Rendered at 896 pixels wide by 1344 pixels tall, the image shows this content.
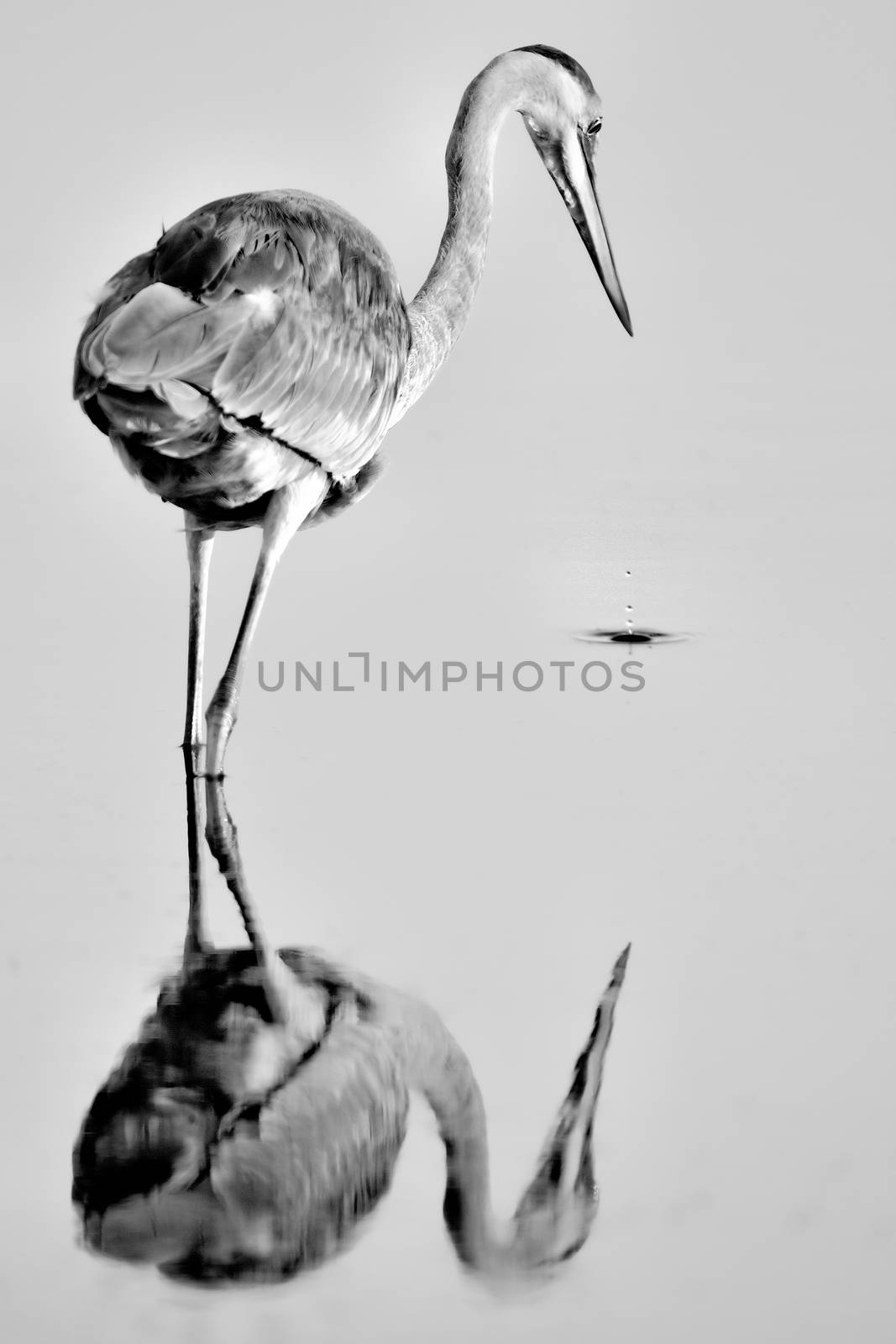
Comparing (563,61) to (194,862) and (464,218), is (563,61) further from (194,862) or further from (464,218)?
(194,862)

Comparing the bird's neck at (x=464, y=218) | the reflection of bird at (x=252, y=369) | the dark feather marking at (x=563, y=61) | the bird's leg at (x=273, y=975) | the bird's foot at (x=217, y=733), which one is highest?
the dark feather marking at (x=563, y=61)

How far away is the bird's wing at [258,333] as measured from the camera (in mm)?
4320

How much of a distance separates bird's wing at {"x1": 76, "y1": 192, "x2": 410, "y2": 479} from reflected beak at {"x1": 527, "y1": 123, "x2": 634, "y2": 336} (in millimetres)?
963

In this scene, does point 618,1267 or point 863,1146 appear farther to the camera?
point 863,1146

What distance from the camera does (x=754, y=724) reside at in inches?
205

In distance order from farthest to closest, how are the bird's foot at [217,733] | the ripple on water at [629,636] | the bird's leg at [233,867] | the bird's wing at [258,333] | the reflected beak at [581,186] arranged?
the ripple on water at [629,636], the reflected beak at [581,186], the bird's foot at [217,733], the bird's wing at [258,333], the bird's leg at [233,867]

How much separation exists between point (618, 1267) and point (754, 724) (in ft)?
8.62

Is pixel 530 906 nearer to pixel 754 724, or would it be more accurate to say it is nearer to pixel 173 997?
pixel 173 997

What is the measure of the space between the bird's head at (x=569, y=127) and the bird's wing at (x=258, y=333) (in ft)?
3.04

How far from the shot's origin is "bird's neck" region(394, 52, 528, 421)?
566 centimetres

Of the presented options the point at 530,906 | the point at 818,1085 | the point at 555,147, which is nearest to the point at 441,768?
the point at 530,906

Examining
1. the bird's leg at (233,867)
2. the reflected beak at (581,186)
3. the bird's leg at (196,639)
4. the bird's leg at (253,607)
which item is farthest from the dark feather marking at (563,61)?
the bird's leg at (233,867)

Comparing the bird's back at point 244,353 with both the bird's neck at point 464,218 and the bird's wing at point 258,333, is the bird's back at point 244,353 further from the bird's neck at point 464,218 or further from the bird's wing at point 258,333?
the bird's neck at point 464,218

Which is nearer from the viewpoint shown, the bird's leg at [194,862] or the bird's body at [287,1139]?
the bird's body at [287,1139]
